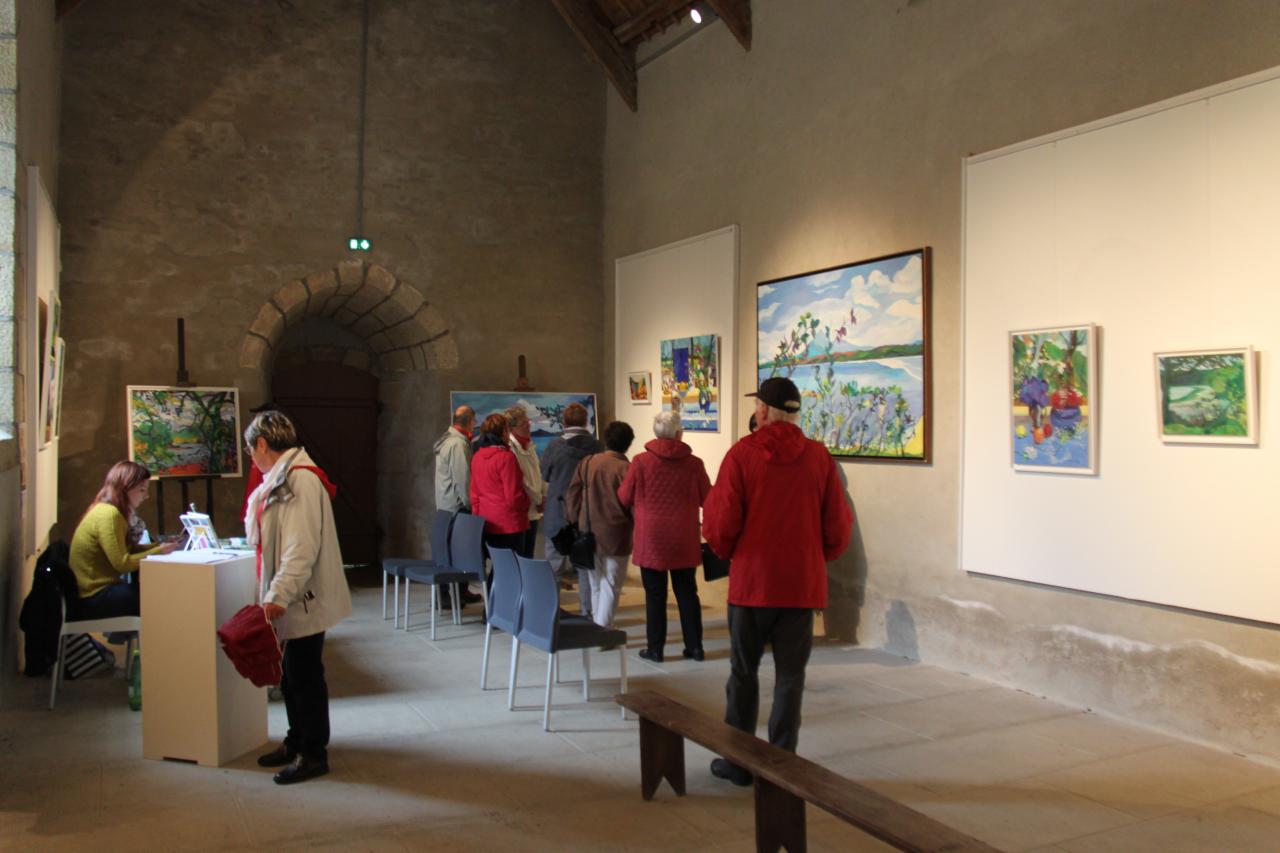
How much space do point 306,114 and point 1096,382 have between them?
637cm

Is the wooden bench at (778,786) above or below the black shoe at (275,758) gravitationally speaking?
above

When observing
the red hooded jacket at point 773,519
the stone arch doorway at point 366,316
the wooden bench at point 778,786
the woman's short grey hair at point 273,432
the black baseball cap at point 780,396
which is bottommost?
the wooden bench at point 778,786

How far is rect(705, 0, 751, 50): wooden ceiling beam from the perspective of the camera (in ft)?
24.6

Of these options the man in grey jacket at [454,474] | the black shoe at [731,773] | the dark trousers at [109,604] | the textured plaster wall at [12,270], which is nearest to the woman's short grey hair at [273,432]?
the textured plaster wall at [12,270]

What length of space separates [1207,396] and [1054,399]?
0.77 meters

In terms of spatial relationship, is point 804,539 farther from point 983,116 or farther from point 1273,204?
point 983,116

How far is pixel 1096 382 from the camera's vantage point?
16.3 ft

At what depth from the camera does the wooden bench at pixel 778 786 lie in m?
2.64

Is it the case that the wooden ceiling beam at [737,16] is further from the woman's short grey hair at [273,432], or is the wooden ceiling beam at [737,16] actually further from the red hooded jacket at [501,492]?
the woman's short grey hair at [273,432]

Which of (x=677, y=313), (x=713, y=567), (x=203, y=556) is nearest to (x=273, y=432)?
(x=203, y=556)

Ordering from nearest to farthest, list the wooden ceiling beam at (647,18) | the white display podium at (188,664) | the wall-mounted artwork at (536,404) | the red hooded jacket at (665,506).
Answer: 1. the white display podium at (188,664)
2. the red hooded jacket at (665,506)
3. the wooden ceiling beam at (647,18)
4. the wall-mounted artwork at (536,404)

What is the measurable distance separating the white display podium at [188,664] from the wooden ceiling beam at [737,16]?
5.26 metres

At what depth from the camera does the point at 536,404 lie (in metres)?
9.22

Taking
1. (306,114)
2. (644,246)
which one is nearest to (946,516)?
(644,246)
